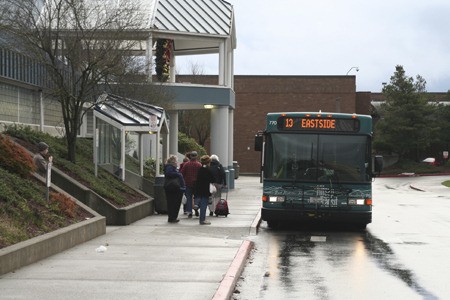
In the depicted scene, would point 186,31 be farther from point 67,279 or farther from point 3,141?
point 67,279

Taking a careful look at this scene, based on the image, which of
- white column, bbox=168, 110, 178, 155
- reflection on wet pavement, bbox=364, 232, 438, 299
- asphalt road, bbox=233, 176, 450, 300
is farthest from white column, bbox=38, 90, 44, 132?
white column, bbox=168, 110, 178, 155

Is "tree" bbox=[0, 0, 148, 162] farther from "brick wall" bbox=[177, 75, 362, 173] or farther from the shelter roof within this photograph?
"brick wall" bbox=[177, 75, 362, 173]

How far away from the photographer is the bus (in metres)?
18.2

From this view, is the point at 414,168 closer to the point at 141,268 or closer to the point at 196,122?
the point at 196,122

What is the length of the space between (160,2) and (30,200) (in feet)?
81.3

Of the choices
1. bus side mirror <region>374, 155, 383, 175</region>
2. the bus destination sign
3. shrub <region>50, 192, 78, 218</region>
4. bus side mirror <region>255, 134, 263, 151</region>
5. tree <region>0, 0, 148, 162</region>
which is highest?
tree <region>0, 0, 148, 162</region>

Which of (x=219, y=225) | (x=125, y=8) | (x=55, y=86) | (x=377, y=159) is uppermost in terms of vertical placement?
(x=125, y=8)

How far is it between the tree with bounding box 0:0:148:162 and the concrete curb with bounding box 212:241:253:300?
8264mm

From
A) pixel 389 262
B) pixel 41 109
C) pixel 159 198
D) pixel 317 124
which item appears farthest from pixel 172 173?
pixel 389 262

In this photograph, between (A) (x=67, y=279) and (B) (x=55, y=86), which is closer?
(A) (x=67, y=279)

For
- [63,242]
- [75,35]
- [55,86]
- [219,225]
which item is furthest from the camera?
[55,86]

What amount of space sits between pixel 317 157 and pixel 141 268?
794 cm

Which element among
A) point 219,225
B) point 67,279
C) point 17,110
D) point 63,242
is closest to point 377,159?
point 219,225

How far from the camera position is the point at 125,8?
22359mm
